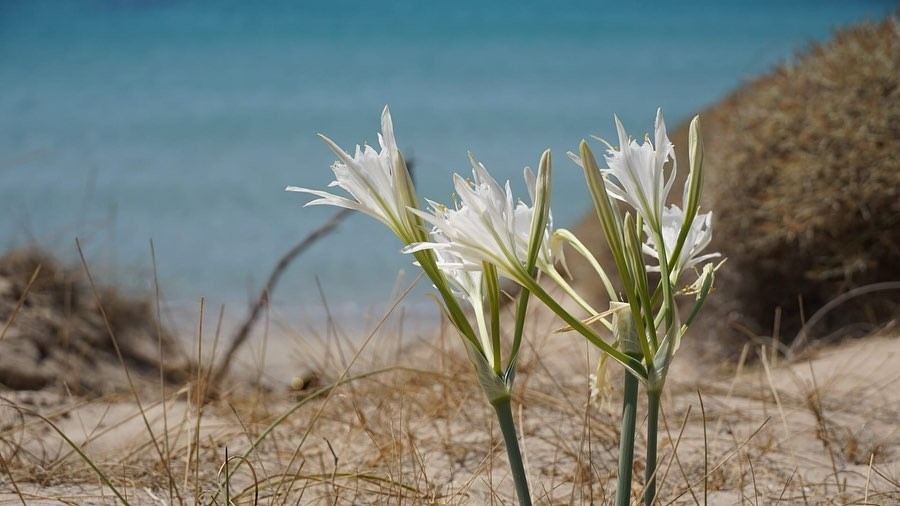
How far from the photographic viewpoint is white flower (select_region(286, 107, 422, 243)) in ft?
3.01

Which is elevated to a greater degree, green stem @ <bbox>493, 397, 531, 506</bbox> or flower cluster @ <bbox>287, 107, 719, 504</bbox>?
flower cluster @ <bbox>287, 107, 719, 504</bbox>

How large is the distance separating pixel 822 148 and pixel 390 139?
2.78 m

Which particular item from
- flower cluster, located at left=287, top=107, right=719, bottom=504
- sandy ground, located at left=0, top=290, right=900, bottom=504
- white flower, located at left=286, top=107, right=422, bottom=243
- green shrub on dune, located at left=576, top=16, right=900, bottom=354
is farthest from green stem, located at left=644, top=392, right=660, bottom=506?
green shrub on dune, located at left=576, top=16, right=900, bottom=354

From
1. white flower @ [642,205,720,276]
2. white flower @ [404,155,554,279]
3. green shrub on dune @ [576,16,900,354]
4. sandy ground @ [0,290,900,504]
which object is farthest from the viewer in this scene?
green shrub on dune @ [576,16,900,354]

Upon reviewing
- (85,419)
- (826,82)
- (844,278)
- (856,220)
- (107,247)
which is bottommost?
(85,419)

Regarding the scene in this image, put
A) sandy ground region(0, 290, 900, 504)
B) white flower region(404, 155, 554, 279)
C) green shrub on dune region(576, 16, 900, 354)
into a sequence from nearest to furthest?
white flower region(404, 155, 554, 279), sandy ground region(0, 290, 900, 504), green shrub on dune region(576, 16, 900, 354)

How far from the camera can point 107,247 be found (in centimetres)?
406

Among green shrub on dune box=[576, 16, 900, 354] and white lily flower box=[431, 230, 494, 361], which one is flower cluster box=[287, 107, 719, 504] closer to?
white lily flower box=[431, 230, 494, 361]

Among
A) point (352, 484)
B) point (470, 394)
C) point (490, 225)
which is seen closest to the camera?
point (490, 225)

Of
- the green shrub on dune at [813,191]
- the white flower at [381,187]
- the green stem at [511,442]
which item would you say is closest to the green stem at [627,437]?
the green stem at [511,442]

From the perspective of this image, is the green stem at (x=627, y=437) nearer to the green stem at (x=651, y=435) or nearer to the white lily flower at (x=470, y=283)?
the green stem at (x=651, y=435)

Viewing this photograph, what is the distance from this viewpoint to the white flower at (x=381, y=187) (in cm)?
92

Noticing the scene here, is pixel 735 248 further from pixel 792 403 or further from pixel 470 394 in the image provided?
pixel 470 394

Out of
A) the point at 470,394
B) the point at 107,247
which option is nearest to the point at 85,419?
the point at 470,394
